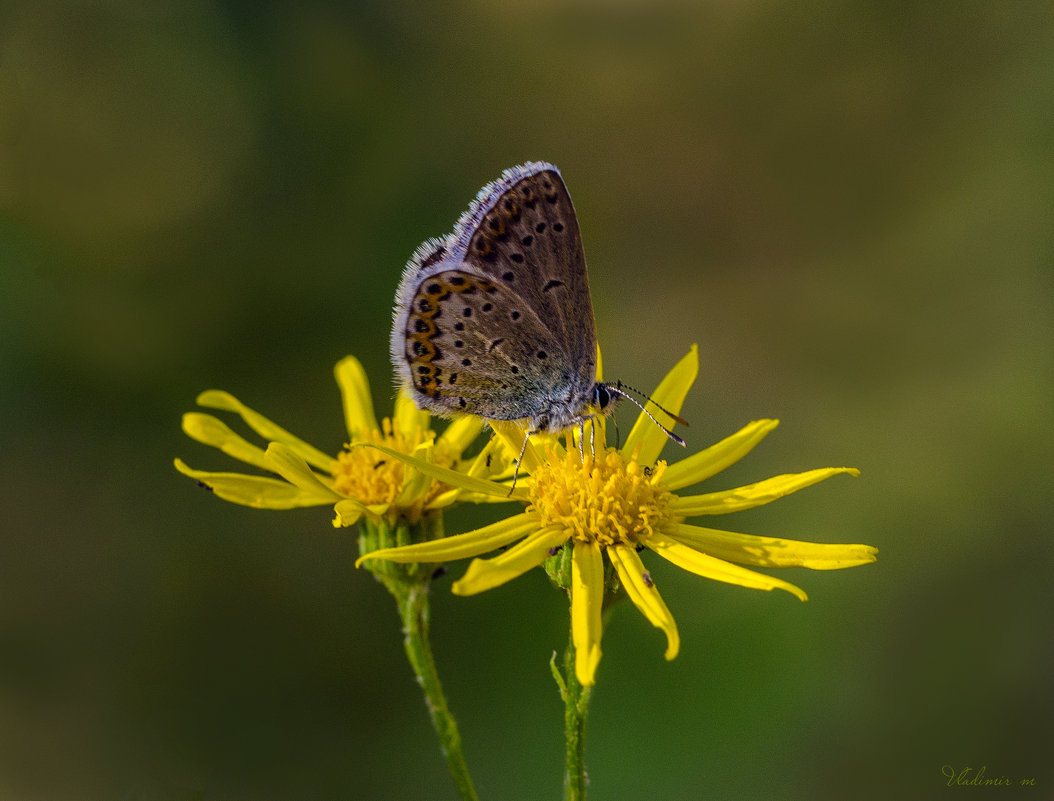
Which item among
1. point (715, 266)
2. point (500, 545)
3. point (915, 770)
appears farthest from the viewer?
point (715, 266)

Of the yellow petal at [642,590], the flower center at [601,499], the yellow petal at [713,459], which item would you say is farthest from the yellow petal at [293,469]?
Answer: the yellow petal at [713,459]

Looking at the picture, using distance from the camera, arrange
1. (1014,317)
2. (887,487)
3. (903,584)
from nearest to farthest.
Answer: (903,584) < (887,487) < (1014,317)

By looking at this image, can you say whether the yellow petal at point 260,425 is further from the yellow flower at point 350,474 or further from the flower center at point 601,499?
the flower center at point 601,499

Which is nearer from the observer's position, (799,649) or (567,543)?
(567,543)

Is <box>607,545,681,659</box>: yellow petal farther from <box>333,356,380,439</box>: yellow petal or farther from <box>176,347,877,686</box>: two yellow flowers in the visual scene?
<box>333,356,380,439</box>: yellow petal

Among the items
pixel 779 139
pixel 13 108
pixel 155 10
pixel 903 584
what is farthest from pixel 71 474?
pixel 779 139

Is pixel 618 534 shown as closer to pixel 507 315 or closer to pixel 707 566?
pixel 707 566

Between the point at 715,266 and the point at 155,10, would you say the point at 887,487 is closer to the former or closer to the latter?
the point at 715,266
